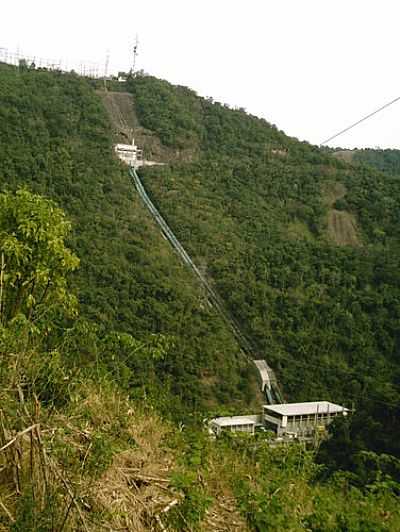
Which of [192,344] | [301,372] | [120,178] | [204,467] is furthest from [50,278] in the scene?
[120,178]

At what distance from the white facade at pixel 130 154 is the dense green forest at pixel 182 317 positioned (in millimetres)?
740

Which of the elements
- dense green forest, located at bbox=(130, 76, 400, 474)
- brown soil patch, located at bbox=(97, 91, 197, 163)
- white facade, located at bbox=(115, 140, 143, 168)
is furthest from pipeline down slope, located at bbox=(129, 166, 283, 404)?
brown soil patch, located at bbox=(97, 91, 197, 163)

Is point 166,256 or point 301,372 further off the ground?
point 166,256

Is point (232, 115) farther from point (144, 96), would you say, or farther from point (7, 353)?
point (7, 353)

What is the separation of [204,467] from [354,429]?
6066 millimetres

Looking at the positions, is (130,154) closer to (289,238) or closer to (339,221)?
(289,238)

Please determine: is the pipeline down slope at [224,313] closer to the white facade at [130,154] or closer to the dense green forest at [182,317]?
the dense green forest at [182,317]


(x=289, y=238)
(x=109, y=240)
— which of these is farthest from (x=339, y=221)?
(x=109, y=240)

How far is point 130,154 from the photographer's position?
29.6 m

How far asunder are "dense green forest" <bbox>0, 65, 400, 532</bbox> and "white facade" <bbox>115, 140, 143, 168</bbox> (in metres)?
0.74

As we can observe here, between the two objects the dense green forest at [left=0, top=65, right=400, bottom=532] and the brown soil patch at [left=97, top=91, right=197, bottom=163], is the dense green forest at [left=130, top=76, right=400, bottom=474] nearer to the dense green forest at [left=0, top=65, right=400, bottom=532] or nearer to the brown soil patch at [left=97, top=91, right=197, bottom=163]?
Result: the dense green forest at [left=0, top=65, right=400, bottom=532]

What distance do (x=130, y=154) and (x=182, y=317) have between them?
13.7 metres

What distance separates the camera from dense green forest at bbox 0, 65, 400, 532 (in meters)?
2.25

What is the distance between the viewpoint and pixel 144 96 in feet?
115
